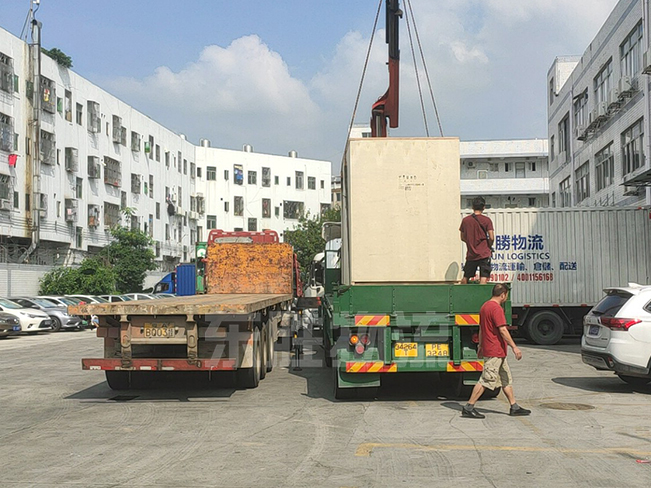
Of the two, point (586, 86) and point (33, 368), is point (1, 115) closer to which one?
point (33, 368)

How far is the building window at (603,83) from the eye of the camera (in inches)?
1193

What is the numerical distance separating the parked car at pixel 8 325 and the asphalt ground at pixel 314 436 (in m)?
14.2

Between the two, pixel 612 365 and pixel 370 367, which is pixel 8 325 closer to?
pixel 370 367

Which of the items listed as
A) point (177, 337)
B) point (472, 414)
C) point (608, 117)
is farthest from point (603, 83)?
point (177, 337)

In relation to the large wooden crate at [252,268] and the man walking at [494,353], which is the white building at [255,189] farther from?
the man walking at [494,353]

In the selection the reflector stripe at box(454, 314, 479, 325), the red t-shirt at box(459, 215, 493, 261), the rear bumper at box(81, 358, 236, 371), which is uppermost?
the red t-shirt at box(459, 215, 493, 261)

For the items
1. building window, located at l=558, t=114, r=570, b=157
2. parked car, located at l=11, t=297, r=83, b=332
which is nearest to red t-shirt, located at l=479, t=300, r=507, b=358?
parked car, located at l=11, t=297, r=83, b=332

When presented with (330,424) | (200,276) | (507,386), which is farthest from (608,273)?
(330,424)

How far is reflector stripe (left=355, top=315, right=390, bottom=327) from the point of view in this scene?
34.8 ft

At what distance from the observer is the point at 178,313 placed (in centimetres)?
1045

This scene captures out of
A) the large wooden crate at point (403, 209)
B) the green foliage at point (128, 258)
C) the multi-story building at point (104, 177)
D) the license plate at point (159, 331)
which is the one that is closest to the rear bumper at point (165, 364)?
the license plate at point (159, 331)

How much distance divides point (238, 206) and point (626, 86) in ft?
150

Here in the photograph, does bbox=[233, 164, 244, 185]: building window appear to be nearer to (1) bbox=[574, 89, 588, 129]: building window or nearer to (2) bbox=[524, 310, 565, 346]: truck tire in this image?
(1) bbox=[574, 89, 588, 129]: building window

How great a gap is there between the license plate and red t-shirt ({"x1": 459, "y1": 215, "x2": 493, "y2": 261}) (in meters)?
4.45
